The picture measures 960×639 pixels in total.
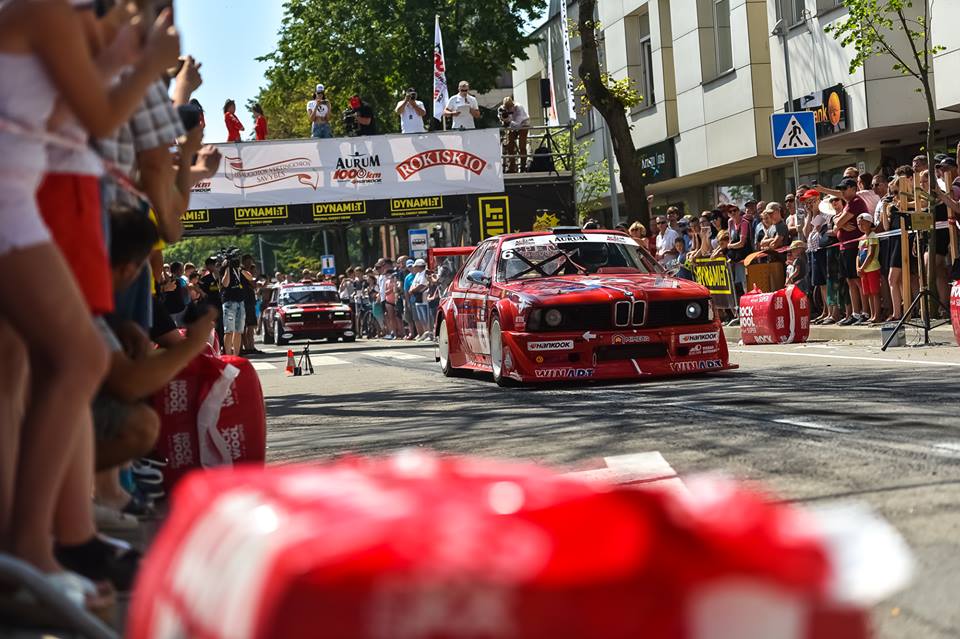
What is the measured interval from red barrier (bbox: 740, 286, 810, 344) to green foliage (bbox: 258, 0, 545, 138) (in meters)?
32.7

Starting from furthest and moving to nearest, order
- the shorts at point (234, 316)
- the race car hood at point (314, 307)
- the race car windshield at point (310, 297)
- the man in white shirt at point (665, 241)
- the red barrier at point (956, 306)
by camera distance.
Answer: the race car windshield at point (310, 297) < the race car hood at point (314, 307) < the shorts at point (234, 316) < the man in white shirt at point (665, 241) < the red barrier at point (956, 306)

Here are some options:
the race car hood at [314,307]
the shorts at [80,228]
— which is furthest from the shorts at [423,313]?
the shorts at [80,228]

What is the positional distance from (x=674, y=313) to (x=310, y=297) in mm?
27678

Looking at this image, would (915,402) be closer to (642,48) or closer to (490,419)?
(490,419)

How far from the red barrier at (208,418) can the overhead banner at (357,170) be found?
28.0 m

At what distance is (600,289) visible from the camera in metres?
13.5

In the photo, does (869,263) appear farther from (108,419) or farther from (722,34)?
(722,34)

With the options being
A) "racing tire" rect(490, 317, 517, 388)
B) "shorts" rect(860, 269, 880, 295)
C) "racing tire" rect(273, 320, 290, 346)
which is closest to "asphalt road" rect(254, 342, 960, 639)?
"racing tire" rect(490, 317, 517, 388)

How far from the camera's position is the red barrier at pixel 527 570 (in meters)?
1.53

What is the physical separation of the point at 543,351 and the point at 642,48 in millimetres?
31940

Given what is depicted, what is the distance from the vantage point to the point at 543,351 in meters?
13.2

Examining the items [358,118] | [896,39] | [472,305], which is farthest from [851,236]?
[358,118]

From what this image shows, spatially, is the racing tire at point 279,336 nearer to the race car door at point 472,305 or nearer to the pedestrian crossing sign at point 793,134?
the pedestrian crossing sign at point 793,134

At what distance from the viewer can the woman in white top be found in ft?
10.6
